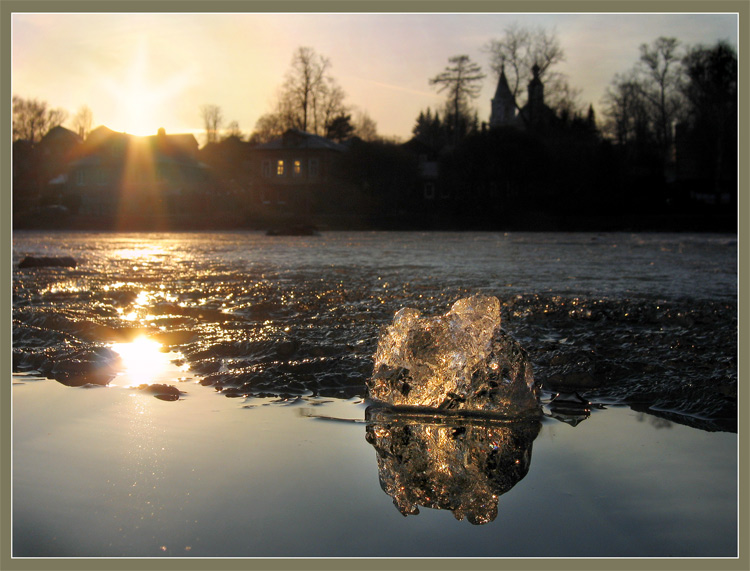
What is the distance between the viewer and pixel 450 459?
98.7 inches

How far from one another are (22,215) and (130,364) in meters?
44.9

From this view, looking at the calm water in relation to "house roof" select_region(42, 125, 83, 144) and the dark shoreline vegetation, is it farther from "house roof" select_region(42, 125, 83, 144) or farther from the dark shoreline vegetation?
"house roof" select_region(42, 125, 83, 144)

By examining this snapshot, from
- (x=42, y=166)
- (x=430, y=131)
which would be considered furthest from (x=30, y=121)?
(x=430, y=131)

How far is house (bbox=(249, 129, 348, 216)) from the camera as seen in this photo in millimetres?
59037

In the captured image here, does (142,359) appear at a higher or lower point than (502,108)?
lower

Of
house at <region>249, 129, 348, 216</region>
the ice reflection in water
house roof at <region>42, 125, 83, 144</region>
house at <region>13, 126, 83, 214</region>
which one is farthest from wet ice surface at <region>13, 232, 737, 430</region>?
house roof at <region>42, 125, 83, 144</region>

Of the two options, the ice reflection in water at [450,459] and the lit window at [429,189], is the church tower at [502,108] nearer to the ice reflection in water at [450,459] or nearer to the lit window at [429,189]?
the lit window at [429,189]

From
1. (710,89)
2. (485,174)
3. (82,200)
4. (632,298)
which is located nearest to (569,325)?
(632,298)

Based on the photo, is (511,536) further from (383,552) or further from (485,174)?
(485,174)

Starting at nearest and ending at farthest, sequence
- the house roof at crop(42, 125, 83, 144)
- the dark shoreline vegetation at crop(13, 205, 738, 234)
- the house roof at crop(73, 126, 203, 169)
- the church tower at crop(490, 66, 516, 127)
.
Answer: the dark shoreline vegetation at crop(13, 205, 738, 234) < the house roof at crop(73, 126, 203, 169) < the church tower at crop(490, 66, 516, 127) < the house roof at crop(42, 125, 83, 144)

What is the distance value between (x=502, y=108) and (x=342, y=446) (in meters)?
86.9

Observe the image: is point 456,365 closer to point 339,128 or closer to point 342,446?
point 342,446

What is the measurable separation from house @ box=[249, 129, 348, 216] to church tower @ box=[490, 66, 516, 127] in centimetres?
1927

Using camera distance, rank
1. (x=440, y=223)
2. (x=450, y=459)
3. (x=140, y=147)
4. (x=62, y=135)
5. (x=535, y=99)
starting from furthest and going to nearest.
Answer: (x=62, y=135)
(x=140, y=147)
(x=535, y=99)
(x=440, y=223)
(x=450, y=459)
